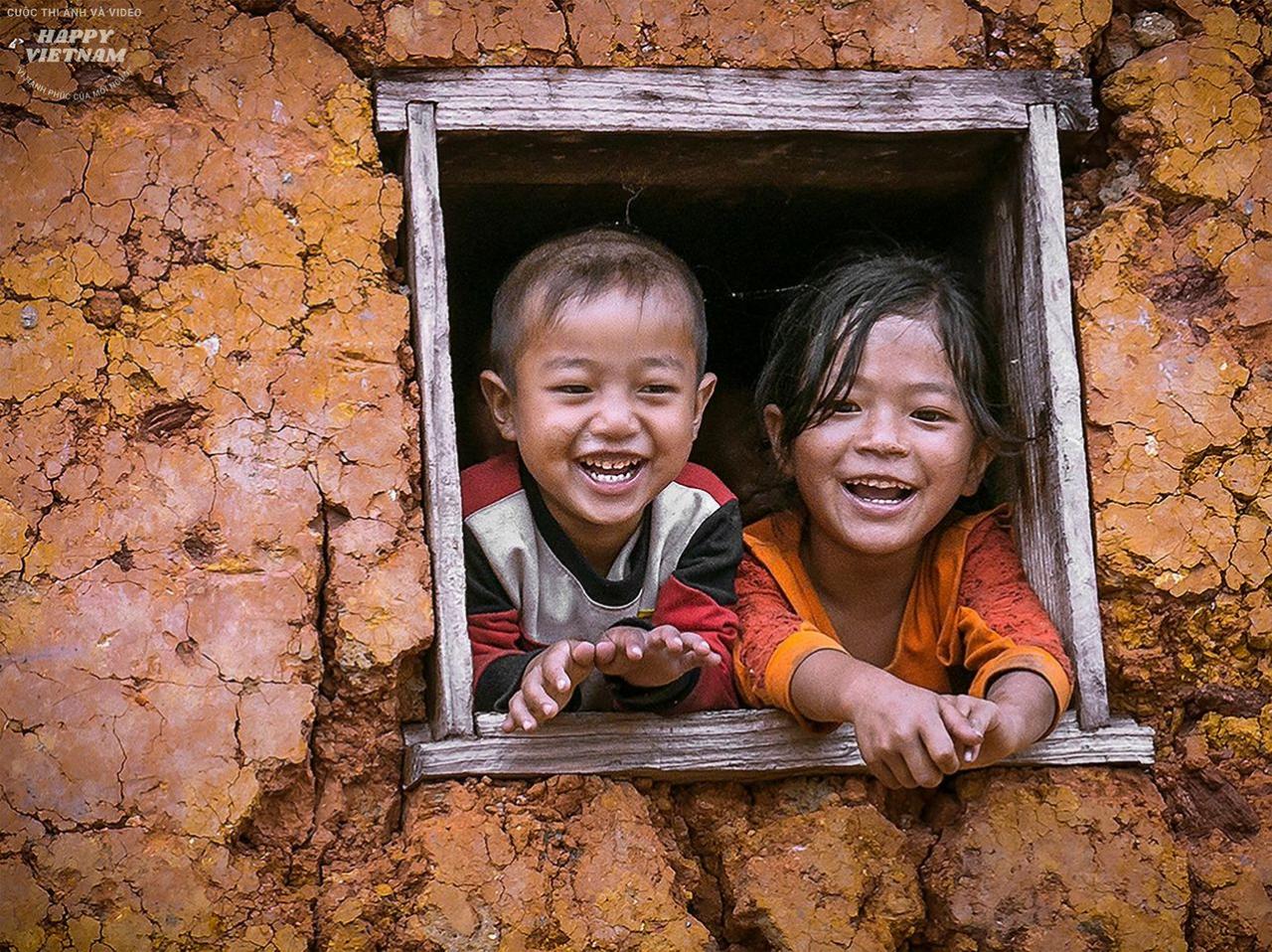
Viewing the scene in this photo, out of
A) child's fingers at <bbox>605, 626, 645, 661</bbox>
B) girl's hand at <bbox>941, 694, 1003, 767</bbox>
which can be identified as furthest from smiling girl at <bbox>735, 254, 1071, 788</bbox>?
child's fingers at <bbox>605, 626, 645, 661</bbox>

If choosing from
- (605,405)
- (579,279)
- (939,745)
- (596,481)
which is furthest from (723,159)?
(939,745)

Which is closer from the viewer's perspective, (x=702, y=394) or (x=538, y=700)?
(x=538, y=700)

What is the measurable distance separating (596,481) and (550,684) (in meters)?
0.60

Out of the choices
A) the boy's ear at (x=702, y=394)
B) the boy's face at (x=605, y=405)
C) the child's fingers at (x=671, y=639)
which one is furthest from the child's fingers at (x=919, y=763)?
the boy's ear at (x=702, y=394)

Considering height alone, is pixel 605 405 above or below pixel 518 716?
above

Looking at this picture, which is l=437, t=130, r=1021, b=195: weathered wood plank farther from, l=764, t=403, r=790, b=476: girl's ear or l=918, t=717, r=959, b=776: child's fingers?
l=918, t=717, r=959, b=776: child's fingers

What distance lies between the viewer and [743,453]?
14.0ft

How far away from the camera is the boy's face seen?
10.2 ft

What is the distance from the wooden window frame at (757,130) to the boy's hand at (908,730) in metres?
0.24

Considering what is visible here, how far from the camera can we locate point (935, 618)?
3355 millimetres

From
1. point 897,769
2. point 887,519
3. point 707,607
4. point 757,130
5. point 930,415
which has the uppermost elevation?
point 757,130

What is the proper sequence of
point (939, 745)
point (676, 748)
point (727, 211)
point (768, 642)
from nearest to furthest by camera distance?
1. point (939, 745)
2. point (676, 748)
3. point (768, 642)
4. point (727, 211)

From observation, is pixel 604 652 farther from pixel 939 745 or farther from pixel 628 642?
pixel 939 745

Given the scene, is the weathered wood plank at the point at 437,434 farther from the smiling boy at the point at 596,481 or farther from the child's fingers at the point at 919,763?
the child's fingers at the point at 919,763
